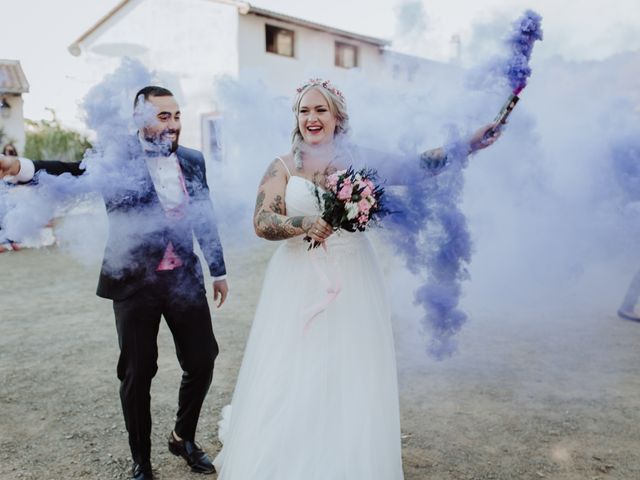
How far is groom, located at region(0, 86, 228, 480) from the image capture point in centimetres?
336

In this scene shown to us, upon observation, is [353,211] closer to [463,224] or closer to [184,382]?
[463,224]

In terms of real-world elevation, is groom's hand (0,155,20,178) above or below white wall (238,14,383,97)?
below

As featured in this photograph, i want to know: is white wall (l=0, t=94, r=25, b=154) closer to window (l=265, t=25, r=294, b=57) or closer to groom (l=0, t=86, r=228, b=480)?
groom (l=0, t=86, r=228, b=480)

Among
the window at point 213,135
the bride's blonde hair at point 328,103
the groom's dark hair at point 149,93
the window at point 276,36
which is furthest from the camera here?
the window at point 276,36

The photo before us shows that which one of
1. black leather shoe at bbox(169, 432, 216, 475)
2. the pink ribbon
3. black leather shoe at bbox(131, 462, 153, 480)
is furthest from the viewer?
black leather shoe at bbox(169, 432, 216, 475)

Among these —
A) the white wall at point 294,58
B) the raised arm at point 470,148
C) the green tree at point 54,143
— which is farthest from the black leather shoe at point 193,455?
the white wall at point 294,58

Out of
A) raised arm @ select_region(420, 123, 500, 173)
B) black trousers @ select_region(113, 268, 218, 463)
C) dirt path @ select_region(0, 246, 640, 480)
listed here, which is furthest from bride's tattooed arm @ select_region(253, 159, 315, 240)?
dirt path @ select_region(0, 246, 640, 480)

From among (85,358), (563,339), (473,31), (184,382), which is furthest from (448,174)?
(85,358)

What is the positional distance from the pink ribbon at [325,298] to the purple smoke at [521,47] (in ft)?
4.95

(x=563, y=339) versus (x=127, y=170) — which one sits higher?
(x=127, y=170)

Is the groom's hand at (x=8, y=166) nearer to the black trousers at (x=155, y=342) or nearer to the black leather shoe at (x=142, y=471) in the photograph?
the black trousers at (x=155, y=342)

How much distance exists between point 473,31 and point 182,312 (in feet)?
8.30

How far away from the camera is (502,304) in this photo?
26.5ft

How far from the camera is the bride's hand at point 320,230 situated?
9.41 feet
